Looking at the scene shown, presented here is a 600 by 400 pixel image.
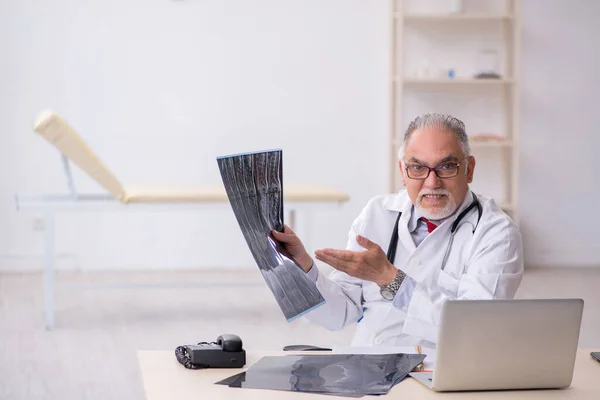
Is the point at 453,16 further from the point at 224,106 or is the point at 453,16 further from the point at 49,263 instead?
the point at 49,263

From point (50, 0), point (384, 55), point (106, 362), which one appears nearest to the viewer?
point (106, 362)

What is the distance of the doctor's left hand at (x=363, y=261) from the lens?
167 centimetres

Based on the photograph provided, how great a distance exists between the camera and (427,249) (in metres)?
2.05

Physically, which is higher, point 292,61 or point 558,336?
point 292,61

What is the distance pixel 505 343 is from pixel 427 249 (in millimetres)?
663

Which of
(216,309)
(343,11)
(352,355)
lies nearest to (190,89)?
(343,11)

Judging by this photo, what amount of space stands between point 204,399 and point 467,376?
1.36ft

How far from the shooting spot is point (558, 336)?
1418mm

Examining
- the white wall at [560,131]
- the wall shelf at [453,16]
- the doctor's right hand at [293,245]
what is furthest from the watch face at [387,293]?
the white wall at [560,131]

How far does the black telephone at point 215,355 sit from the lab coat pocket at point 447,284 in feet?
1.86

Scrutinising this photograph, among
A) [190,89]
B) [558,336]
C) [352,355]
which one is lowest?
[352,355]

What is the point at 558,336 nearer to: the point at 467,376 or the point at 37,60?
the point at 467,376

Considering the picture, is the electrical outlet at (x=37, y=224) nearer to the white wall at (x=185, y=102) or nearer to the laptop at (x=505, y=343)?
the white wall at (x=185, y=102)

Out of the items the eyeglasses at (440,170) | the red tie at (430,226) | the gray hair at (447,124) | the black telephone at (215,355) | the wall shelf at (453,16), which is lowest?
the black telephone at (215,355)
